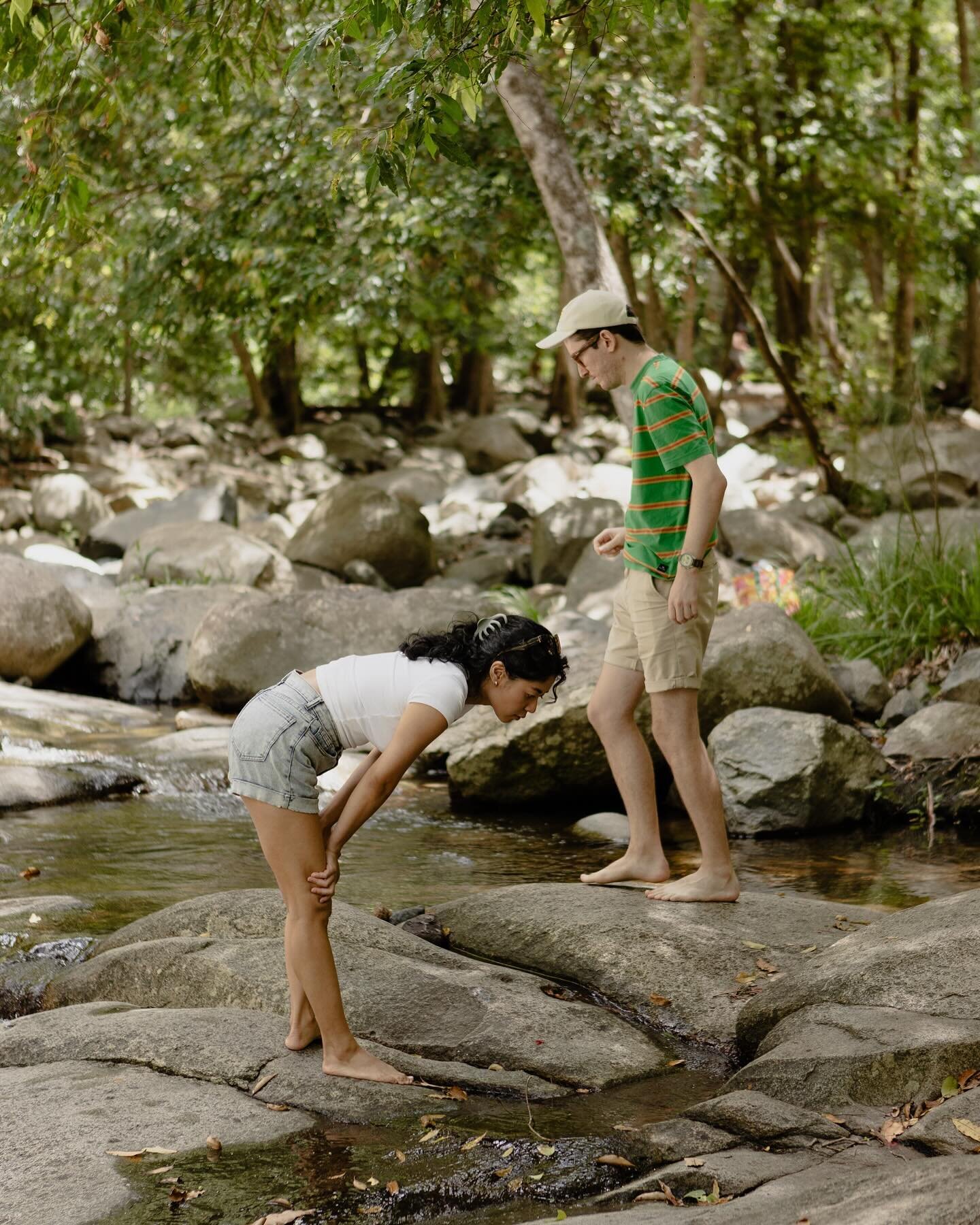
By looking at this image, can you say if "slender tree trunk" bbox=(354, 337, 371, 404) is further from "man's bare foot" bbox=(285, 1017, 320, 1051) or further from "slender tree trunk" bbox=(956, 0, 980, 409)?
"man's bare foot" bbox=(285, 1017, 320, 1051)

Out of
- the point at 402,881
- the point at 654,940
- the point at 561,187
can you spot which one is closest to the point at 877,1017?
the point at 654,940

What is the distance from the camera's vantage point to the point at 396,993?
12.5ft

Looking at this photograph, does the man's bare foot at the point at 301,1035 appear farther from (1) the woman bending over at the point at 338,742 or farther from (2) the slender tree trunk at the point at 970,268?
(2) the slender tree trunk at the point at 970,268

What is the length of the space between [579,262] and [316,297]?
2.72 meters

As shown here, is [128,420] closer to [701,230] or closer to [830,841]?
[701,230]

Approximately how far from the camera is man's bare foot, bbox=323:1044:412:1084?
3238 mm

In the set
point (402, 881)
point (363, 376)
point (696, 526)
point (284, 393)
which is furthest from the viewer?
point (363, 376)

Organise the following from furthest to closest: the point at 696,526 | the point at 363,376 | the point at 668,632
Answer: the point at 363,376 → the point at 668,632 → the point at 696,526

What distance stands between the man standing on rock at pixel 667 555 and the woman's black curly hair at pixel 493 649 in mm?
965

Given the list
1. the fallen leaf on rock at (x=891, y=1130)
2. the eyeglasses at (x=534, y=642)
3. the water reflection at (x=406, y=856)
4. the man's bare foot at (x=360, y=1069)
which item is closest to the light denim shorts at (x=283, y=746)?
the eyeglasses at (x=534, y=642)

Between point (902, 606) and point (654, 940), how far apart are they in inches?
200

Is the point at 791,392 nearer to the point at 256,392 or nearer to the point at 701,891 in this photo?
the point at 701,891

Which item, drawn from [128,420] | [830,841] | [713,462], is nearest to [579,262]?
[830,841]

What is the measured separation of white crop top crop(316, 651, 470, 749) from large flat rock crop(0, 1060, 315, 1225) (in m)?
0.89
